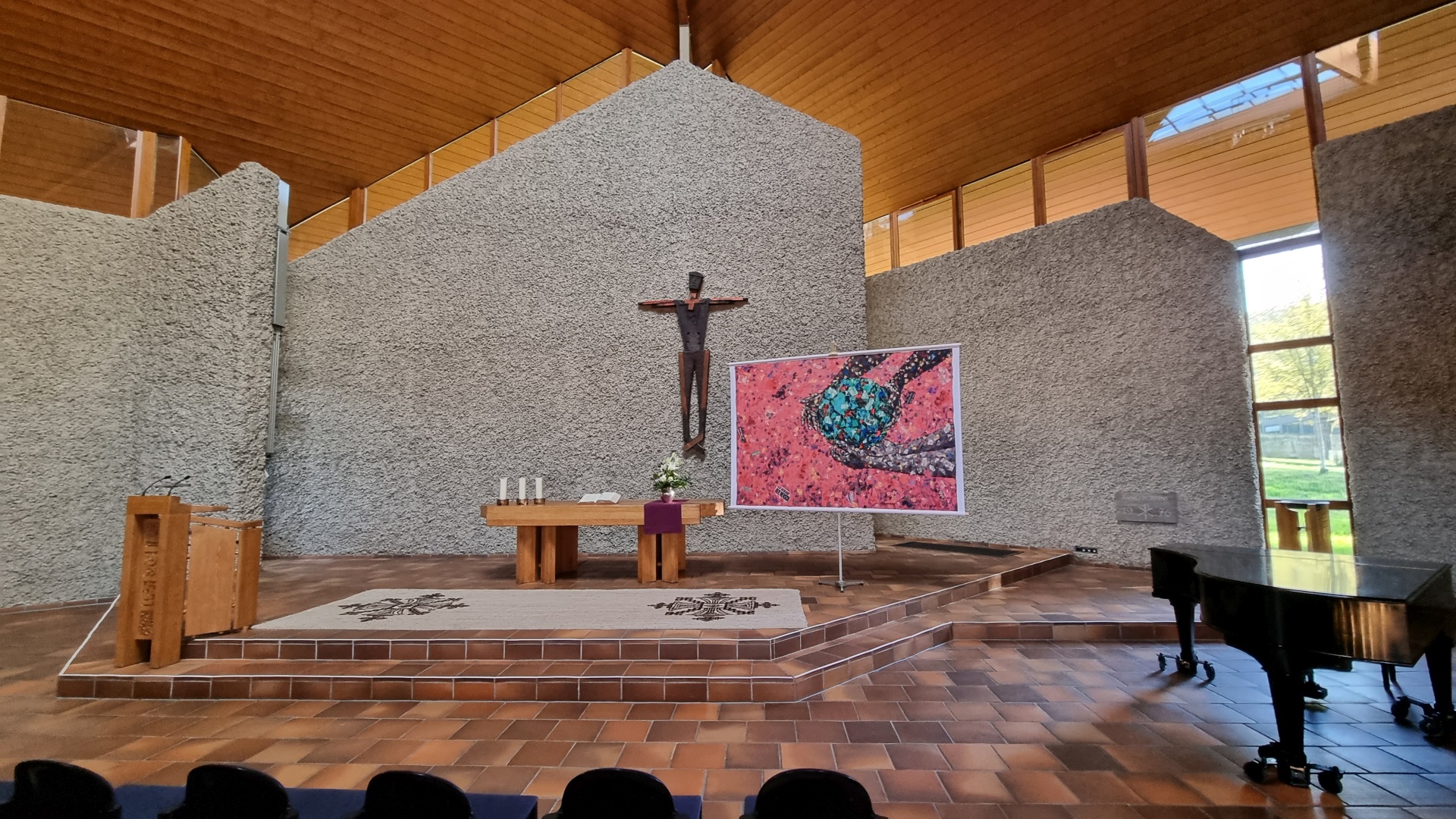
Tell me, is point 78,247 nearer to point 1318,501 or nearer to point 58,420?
point 58,420

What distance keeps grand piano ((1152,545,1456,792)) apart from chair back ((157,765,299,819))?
276 centimetres

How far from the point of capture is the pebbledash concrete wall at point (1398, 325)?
4.25 meters

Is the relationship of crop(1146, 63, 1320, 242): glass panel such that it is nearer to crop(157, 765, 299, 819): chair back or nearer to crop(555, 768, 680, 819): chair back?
crop(555, 768, 680, 819): chair back

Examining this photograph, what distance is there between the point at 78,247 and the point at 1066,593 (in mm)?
8203

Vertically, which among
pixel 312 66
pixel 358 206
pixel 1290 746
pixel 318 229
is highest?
pixel 312 66

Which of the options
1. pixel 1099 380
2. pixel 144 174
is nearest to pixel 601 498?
pixel 1099 380

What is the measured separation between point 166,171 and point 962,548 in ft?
28.0

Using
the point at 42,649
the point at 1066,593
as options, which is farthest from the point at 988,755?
the point at 42,649

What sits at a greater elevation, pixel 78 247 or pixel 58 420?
pixel 78 247

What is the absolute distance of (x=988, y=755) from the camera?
224 centimetres

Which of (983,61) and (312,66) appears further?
(312,66)

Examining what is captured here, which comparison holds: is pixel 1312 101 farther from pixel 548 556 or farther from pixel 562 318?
pixel 548 556

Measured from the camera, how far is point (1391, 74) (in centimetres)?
470

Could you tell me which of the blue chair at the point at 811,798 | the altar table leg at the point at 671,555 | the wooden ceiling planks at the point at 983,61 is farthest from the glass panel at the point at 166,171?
the blue chair at the point at 811,798
